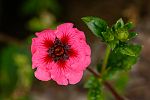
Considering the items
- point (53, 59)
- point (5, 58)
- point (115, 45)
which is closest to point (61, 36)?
point (53, 59)

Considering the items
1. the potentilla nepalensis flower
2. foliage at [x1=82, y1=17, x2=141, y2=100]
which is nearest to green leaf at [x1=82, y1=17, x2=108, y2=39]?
foliage at [x1=82, y1=17, x2=141, y2=100]

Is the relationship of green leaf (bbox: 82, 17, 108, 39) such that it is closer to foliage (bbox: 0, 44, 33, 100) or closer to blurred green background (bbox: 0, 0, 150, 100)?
blurred green background (bbox: 0, 0, 150, 100)

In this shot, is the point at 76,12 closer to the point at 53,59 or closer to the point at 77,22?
the point at 77,22

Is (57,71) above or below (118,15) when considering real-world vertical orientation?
below

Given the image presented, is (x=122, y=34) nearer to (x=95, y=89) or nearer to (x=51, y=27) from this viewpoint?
(x=95, y=89)

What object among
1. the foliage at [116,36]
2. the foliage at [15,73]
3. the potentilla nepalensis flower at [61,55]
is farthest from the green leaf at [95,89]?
the foliage at [15,73]

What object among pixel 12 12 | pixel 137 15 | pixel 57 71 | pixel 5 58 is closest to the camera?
pixel 57 71
